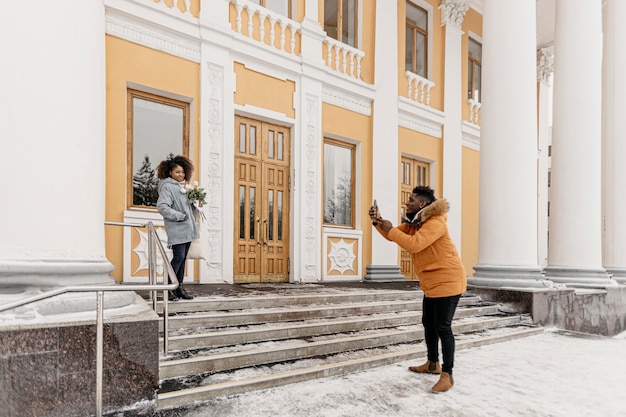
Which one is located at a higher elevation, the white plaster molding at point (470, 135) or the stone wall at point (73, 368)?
the white plaster molding at point (470, 135)

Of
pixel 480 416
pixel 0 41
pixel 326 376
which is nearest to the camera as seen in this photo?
pixel 0 41

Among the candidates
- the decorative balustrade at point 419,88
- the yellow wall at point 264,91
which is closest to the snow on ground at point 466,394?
the yellow wall at point 264,91

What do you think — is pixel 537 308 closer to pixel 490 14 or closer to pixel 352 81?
pixel 490 14

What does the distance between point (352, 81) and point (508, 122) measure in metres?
4.04

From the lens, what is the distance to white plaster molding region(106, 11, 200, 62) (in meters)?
6.88

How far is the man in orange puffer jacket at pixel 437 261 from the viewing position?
11.9 feet

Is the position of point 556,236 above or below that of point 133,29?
below

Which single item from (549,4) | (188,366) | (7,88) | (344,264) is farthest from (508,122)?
(549,4)

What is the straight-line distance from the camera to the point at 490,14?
24.6ft

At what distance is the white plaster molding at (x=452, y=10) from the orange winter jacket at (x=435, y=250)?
10679 mm

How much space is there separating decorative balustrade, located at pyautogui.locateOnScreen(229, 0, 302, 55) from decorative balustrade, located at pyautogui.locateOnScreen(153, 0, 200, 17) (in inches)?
30.7

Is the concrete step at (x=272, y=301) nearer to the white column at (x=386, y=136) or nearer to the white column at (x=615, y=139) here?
the white column at (x=386, y=136)

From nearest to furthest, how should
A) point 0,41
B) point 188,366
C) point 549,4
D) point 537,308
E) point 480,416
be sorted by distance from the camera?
point 0,41
point 480,416
point 188,366
point 537,308
point 549,4

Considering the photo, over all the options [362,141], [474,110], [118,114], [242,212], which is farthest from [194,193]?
[474,110]
